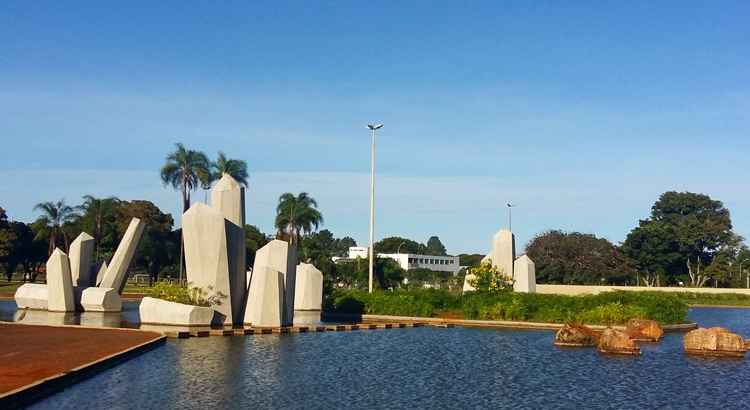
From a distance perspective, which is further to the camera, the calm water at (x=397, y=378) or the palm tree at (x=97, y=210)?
the palm tree at (x=97, y=210)

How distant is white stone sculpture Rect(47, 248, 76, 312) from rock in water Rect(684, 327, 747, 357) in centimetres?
2774

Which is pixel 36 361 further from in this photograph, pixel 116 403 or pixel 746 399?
pixel 746 399

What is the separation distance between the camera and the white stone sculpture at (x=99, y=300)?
123 feet

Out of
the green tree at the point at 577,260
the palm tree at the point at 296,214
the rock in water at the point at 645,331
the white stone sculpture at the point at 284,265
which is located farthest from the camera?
the green tree at the point at 577,260

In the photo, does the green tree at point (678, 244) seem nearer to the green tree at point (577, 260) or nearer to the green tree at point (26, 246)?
the green tree at point (577, 260)

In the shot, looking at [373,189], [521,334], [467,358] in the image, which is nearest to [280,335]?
[467,358]

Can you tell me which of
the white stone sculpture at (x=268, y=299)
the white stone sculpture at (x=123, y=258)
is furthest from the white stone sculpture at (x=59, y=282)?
the white stone sculpture at (x=268, y=299)

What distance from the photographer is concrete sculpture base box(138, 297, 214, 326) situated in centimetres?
2914

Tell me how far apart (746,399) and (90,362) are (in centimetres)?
1477

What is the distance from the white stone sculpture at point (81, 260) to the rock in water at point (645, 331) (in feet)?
89.7

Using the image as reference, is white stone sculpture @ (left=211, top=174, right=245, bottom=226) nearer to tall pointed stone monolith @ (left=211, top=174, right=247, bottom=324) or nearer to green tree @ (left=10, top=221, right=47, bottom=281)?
tall pointed stone monolith @ (left=211, top=174, right=247, bottom=324)

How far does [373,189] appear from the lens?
1838 inches

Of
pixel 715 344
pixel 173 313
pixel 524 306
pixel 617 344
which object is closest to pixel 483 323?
Result: pixel 524 306

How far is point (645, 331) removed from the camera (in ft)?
99.0
